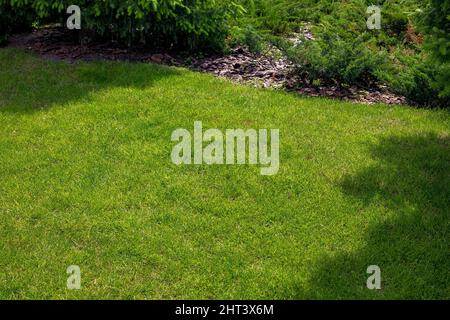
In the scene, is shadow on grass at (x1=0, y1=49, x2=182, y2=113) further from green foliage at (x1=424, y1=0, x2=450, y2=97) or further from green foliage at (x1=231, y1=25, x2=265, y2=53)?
green foliage at (x1=424, y1=0, x2=450, y2=97)

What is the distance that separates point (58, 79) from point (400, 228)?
5.54 metres

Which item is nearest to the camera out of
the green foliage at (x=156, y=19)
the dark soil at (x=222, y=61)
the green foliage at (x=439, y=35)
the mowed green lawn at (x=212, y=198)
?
the mowed green lawn at (x=212, y=198)

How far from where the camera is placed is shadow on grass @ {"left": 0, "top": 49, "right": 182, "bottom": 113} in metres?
7.66

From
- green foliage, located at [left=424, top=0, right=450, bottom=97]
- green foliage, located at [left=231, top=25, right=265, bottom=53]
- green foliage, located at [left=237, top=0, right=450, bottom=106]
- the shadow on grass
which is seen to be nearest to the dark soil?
green foliage, located at [left=231, top=25, right=265, bottom=53]

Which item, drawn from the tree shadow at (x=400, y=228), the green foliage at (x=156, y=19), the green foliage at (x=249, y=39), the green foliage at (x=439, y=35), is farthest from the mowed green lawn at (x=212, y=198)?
the green foliage at (x=249, y=39)

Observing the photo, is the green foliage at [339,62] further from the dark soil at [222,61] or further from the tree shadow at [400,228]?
the tree shadow at [400,228]

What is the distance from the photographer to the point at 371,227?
5188 millimetres

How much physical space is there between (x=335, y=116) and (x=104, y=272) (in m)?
4.00

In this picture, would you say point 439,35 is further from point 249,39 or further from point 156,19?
point 156,19

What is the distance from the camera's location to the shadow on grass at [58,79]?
7.66 metres

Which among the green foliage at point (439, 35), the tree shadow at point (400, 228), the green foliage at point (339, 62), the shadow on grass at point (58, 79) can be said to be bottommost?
the tree shadow at point (400, 228)

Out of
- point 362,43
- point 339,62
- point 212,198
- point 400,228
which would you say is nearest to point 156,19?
point 339,62

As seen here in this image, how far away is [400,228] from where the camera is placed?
5141mm

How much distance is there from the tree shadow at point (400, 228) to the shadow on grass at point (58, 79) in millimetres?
3721
